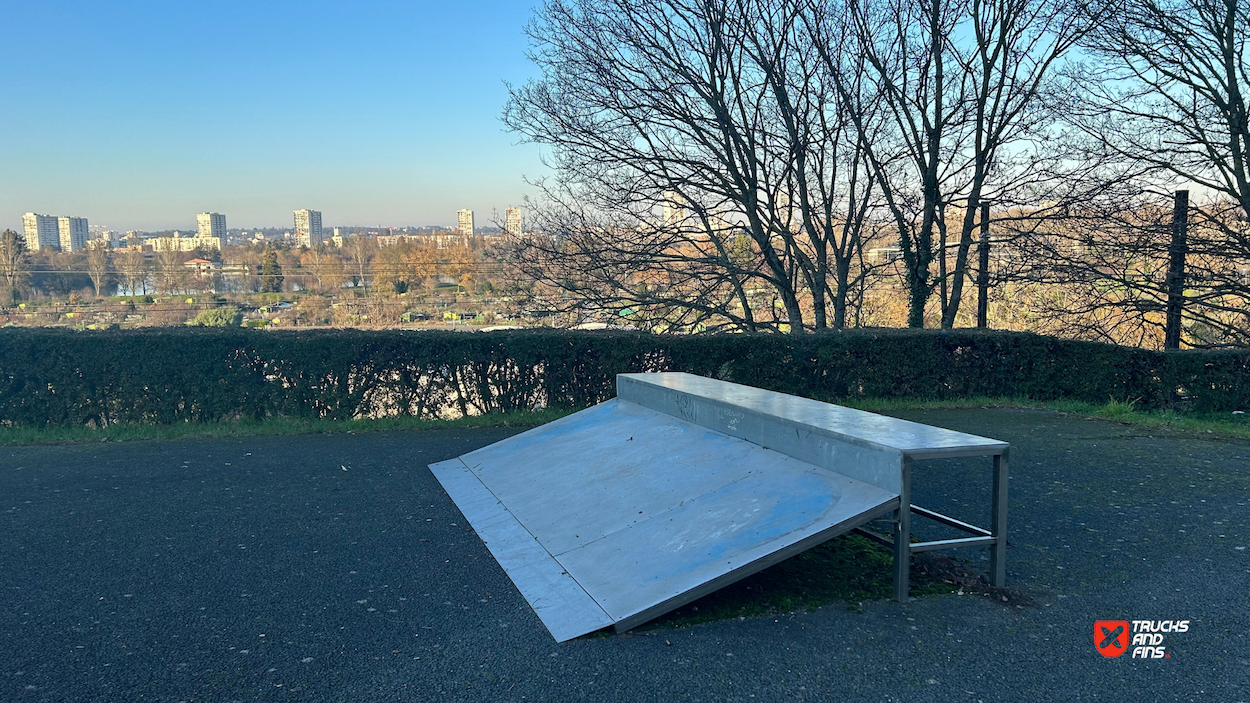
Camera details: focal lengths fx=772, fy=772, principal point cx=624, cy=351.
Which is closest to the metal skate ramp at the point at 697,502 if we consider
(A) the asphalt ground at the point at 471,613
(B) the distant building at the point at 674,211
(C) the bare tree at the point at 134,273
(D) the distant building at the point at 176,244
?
(A) the asphalt ground at the point at 471,613

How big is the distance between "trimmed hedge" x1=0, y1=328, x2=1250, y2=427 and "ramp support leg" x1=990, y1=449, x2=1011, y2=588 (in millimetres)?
6741

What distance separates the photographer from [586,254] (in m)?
14.1

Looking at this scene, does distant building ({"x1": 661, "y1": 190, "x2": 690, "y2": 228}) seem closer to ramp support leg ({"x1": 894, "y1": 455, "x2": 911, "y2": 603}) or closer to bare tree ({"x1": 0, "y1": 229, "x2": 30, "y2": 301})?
ramp support leg ({"x1": 894, "y1": 455, "x2": 911, "y2": 603})

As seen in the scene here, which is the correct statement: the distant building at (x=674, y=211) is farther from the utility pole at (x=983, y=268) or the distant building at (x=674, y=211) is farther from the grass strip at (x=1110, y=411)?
the utility pole at (x=983, y=268)

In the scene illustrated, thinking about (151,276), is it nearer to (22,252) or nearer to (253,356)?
(22,252)

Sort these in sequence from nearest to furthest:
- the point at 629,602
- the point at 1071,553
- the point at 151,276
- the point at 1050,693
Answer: the point at 1050,693, the point at 629,602, the point at 1071,553, the point at 151,276

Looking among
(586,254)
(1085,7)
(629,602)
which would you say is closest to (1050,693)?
(629,602)

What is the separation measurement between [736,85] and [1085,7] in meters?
6.50

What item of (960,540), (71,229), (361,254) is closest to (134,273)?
(361,254)

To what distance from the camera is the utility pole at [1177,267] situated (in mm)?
14762

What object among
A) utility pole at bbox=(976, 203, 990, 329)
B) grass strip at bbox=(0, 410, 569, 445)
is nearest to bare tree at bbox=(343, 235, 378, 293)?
grass strip at bbox=(0, 410, 569, 445)

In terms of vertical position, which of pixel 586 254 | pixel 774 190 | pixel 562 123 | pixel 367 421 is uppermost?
pixel 562 123

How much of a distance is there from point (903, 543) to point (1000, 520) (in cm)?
57

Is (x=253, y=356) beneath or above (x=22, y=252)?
beneath
